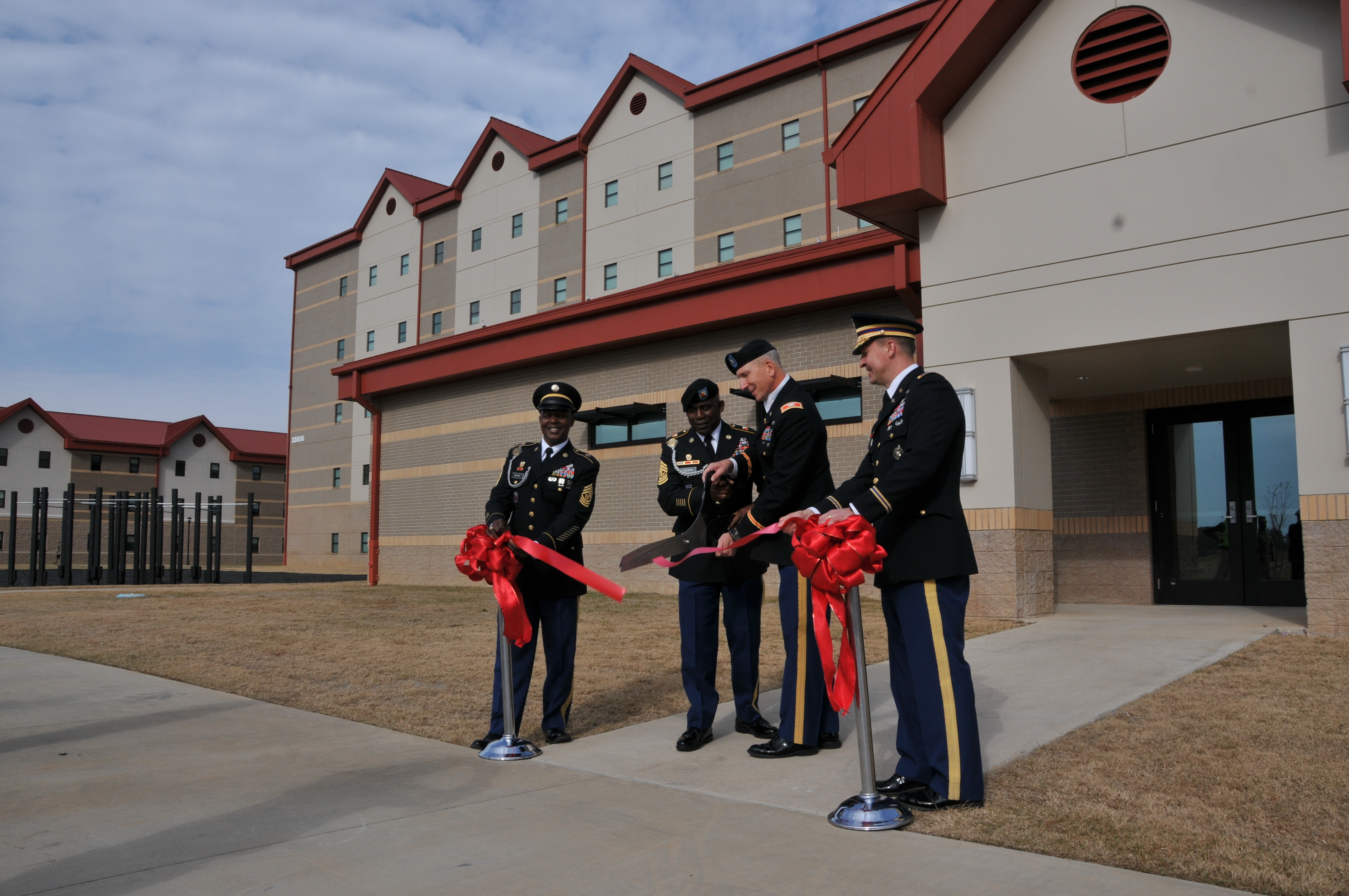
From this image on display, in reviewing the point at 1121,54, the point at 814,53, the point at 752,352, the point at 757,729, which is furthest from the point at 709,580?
the point at 814,53

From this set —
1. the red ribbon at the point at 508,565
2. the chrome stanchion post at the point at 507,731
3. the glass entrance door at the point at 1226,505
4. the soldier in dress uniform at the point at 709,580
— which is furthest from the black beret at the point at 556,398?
the glass entrance door at the point at 1226,505

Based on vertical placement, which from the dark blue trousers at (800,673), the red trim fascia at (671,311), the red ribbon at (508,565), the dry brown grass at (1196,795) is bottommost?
the dry brown grass at (1196,795)

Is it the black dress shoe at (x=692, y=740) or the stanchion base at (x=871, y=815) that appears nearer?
the stanchion base at (x=871, y=815)

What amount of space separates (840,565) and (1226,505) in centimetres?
1160

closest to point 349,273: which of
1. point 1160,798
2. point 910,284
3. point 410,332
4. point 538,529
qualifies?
point 410,332

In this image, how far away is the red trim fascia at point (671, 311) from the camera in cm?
1472

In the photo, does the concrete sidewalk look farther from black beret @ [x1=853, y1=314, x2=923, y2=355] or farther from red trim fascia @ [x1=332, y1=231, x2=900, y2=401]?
red trim fascia @ [x1=332, y1=231, x2=900, y2=401]

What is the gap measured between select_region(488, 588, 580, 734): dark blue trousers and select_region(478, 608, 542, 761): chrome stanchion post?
0.31 ft

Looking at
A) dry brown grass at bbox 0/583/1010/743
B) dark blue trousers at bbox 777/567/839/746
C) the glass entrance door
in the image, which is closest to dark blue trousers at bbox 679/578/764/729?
dark blue trousers at bbox 777/567/839/746

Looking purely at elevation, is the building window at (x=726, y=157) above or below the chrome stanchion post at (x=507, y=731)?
above

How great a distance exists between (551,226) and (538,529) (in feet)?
88.9

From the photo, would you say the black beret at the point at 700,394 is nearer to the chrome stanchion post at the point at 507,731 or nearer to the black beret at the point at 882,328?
the black beret at the point at 882,328

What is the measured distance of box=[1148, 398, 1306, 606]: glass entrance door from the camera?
1259 centimetres

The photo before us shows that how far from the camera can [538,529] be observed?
5.64 metres
